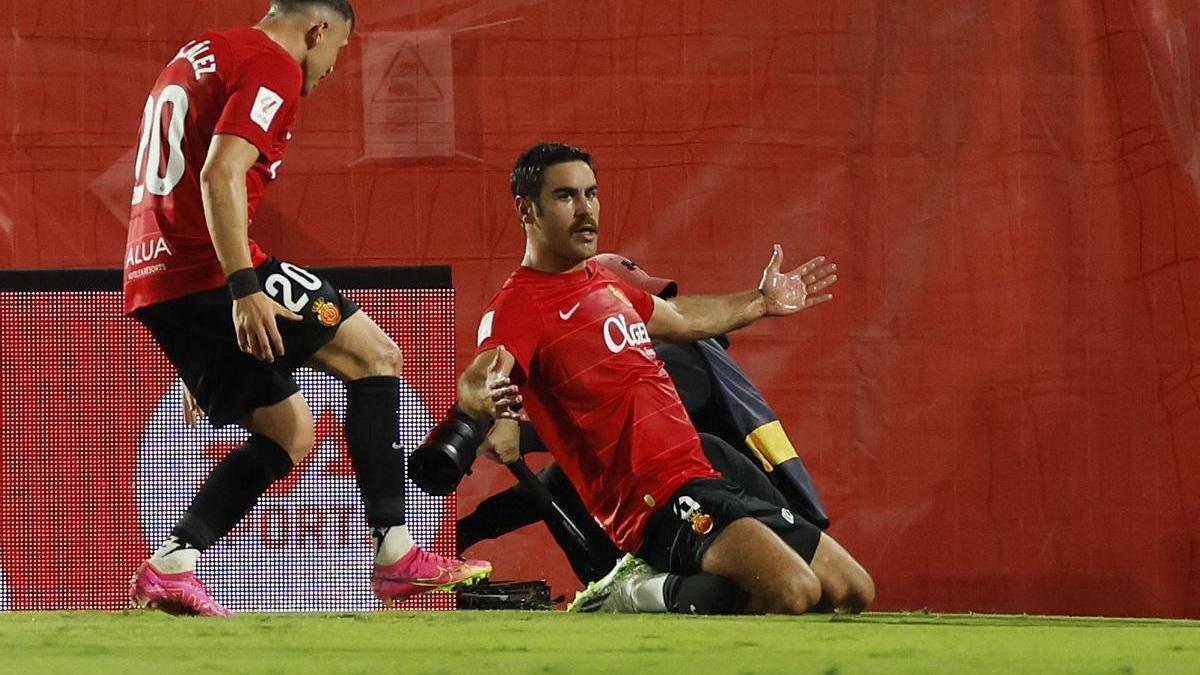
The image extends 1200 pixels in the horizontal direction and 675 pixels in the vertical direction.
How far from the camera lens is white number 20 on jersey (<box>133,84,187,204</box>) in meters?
3.20

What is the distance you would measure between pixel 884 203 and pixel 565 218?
1.58 metres

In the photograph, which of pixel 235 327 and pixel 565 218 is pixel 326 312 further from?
pixel 565 218

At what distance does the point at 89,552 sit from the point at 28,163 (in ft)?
4.51

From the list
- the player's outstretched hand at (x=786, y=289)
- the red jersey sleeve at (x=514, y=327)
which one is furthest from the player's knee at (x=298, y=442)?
the player's outstretched hand at (x=786, y=289)

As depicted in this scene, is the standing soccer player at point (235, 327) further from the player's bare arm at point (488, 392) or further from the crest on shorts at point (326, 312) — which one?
the player's bare arm at point (488, 392)

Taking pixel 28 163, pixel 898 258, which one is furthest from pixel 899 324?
pixel 28 163

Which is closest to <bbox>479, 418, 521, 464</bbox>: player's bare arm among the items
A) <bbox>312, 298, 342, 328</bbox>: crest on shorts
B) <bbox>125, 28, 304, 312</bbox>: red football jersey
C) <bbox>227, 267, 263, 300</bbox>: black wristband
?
<bbox>312, 298, 342, 328</bbox>: crest on shorts

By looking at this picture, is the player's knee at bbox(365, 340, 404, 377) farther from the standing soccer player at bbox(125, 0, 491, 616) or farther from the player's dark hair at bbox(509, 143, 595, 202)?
the player's dark hair at bbox(509, 143, 595, 202)

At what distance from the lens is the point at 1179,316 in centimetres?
477

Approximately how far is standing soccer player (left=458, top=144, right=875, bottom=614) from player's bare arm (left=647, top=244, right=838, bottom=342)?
13cm

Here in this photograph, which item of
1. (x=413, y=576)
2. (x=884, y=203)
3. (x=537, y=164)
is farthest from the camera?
(x=884, y=203)

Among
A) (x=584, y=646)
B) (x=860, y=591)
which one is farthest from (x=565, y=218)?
(x=584, y=646)

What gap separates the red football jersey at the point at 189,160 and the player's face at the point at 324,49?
0.38 feet

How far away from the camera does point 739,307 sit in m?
3.70
